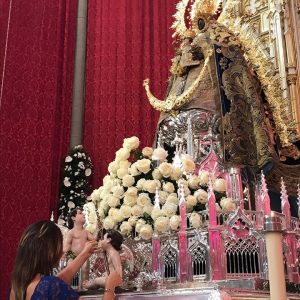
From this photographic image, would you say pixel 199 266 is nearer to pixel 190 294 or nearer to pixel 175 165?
pixel 190 294

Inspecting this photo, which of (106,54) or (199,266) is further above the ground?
(106,54)

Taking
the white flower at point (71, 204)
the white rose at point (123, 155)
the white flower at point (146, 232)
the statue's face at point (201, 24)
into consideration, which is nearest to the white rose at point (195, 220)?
the white flower at point (146, 232)

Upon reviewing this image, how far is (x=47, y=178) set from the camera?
18.1 ft

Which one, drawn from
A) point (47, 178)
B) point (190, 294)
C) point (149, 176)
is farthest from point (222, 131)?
point (47, 178)

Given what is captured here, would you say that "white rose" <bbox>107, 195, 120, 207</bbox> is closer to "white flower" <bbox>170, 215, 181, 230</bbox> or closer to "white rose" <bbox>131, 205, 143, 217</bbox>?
"white rose" <bbox>131, 205, 143, 217</bbox>

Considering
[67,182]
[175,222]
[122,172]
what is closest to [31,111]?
[67,182]

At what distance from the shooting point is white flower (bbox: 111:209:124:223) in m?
Answer: 2.83

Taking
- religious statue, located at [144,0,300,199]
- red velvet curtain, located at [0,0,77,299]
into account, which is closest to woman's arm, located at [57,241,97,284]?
religious statue, located at [144,0,300,199]

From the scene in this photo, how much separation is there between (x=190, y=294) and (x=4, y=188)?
3.67m

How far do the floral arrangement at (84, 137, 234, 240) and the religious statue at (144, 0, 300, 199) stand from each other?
50 cm

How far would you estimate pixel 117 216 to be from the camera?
9.32 ft

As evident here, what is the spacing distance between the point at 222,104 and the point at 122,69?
3.21m

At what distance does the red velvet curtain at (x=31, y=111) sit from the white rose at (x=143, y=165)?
8.76 ft

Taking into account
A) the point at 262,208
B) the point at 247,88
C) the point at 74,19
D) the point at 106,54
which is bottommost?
the point at 262,208
